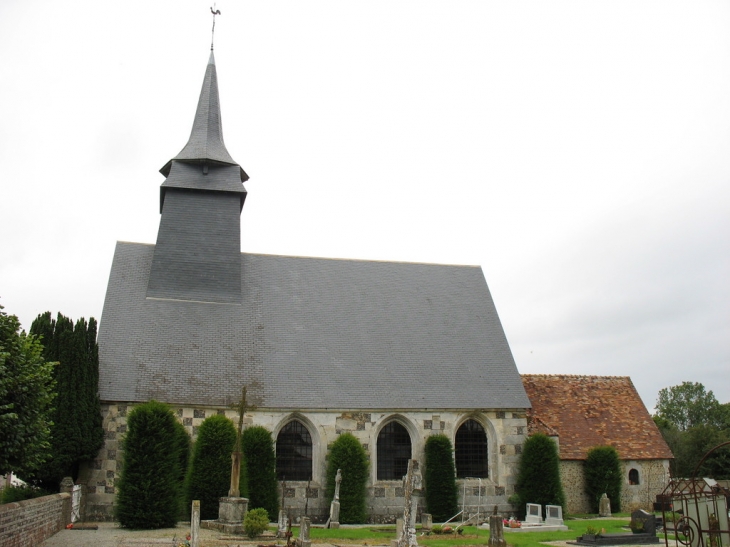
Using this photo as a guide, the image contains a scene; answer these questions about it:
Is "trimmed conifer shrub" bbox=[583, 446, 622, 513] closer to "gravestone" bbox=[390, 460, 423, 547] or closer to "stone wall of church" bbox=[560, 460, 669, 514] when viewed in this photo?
"stone wall of church" bbox=[560, 460, 669, 514]

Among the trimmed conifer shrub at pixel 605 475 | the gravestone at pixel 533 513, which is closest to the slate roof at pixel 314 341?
the gravestone at pixel 533 513

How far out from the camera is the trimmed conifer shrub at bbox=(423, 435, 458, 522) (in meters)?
21.9

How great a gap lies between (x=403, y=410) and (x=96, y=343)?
9917 mm

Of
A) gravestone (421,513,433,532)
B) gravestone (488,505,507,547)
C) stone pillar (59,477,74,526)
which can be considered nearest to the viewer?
gravestone (488,505,507,547)

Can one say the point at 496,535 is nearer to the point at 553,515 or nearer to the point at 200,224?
the point at 553,515

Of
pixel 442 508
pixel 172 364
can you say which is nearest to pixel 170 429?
pixel 172 364

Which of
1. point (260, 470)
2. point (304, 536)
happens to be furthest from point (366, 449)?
point (304, 536)

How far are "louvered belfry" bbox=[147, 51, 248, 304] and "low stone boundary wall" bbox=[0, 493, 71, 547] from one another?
361 inches

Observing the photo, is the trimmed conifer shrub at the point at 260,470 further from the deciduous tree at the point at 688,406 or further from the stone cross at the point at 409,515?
the deciduous tree at the point at 688,406

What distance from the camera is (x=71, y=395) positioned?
19219 mm

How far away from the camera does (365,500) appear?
21.8 m

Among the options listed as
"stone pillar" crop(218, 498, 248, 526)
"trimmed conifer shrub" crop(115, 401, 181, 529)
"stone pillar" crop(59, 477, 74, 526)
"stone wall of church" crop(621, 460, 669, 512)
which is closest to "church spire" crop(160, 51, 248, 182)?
"trimmed conifer shrub" crop(115, 401, 181, 529)

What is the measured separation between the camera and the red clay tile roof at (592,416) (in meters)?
25.0

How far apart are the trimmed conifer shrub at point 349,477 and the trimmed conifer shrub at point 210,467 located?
3.46 meters
